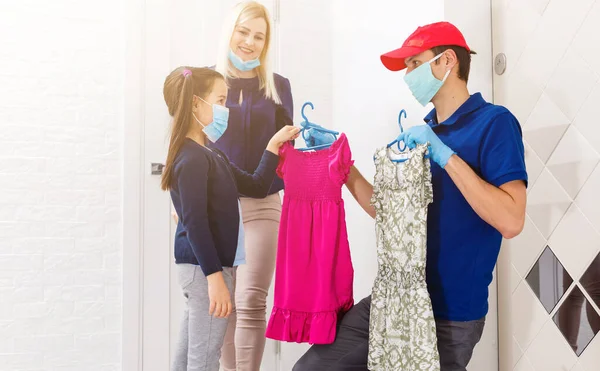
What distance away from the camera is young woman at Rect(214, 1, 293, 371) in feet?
6.29

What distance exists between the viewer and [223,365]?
1.86 meters

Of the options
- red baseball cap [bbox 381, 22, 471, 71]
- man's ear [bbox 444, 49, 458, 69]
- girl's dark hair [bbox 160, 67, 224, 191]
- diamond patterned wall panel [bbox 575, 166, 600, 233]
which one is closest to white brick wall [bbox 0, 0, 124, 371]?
girl's dark hair [bbox 160, 67, 224, 191]

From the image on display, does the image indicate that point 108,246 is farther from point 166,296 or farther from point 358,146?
point 358,146

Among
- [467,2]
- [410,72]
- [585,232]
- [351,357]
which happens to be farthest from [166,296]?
[467,2]

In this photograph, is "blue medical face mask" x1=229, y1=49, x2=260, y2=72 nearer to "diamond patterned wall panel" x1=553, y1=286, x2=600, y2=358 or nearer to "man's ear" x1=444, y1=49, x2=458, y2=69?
"man's ear" x1=444, y1=49, x2=458, y2=69

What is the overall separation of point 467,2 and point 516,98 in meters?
0.42

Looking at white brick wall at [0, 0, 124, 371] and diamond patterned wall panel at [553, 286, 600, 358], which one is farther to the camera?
white brick wall at [0, 0, 124, 371]

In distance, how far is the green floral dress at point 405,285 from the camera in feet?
4.77

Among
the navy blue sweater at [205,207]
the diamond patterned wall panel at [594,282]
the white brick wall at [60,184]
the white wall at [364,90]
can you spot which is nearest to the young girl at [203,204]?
the navy blue sweater at [205,207]

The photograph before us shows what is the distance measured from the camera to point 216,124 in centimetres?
186

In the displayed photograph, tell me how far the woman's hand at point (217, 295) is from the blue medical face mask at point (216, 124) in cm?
51

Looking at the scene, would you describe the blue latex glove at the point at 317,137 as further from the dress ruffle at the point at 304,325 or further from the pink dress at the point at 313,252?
the dress ruffle at the point at 304,325

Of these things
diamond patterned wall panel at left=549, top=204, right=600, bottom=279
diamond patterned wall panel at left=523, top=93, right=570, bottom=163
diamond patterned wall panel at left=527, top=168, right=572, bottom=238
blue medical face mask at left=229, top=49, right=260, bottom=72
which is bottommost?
diamond patterned wall panel at left=549, top=204, right=600, bottom=279

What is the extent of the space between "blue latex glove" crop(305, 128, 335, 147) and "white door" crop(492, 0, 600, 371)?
741mm
